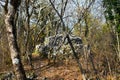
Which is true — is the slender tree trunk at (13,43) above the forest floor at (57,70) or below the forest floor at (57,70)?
above

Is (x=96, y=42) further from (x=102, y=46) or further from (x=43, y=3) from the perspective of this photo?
(x=43, y=3)

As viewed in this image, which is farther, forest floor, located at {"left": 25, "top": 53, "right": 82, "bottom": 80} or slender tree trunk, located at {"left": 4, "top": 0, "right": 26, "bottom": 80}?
forest floor, located at {"left": 25, "top": 53, "right": 82, "bottom": 80}

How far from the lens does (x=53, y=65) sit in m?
24.6

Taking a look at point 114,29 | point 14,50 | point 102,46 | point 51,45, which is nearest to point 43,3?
point 51,45

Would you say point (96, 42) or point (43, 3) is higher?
point (43, 3)

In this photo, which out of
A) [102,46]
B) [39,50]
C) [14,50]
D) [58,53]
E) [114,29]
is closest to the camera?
[14,50]

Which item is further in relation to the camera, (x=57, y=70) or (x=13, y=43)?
(x=57, y=70)

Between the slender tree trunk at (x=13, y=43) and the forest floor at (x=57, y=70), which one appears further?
the forest floor at (x=57, y=70)

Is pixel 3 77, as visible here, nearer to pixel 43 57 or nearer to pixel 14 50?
pixel 43 57

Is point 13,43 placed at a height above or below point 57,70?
above

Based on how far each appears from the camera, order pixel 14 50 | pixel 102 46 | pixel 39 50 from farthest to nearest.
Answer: pixel 39 50 → pixel 102 46 → pixel 14 50

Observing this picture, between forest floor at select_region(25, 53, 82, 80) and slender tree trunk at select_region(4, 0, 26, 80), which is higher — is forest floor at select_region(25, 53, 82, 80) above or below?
below

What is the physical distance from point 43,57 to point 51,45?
1.18 meters

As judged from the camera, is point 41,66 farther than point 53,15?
No
